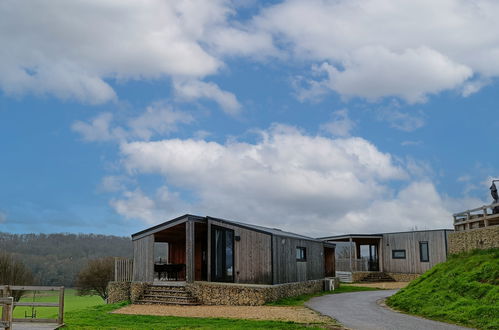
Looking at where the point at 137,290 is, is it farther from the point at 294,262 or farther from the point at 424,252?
the point at 424,252

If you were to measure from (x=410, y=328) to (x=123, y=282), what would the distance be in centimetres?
1401

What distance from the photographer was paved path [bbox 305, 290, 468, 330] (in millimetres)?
12859

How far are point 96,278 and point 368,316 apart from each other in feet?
114

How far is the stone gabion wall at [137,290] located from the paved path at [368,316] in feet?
22.7

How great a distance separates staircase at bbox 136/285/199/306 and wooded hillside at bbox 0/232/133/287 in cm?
3392

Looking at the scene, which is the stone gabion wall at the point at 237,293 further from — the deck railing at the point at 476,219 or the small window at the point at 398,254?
the small window at the point at 398,254

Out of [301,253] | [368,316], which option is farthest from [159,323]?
[301,253]

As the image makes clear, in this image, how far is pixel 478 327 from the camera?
12.5 meters

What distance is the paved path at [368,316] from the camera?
42.2ft

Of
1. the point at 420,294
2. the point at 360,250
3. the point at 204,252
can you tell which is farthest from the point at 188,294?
the point at 360,250

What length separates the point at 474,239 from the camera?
2023cm

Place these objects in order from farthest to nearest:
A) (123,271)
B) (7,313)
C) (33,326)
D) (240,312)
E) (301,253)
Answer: (301,253)
(123,271)
(240,312)
(33,326)
(7,313)

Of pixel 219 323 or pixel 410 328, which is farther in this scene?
pixel 219 323

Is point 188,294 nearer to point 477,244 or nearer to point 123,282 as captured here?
point 123,282
